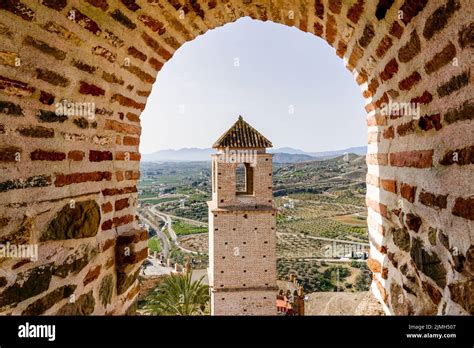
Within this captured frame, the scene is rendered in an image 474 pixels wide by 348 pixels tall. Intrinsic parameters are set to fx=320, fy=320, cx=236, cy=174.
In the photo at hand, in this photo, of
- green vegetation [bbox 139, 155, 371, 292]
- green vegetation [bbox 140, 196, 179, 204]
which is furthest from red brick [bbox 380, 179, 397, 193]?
green vegetation [bbox 140, 196, 179, 204]

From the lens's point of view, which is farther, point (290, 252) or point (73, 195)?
point (290, 252)

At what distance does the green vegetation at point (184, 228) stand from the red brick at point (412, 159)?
4175 centimetres

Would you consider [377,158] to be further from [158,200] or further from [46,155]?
[158,200]

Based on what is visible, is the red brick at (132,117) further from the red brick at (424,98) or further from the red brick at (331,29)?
the red brick at (424,98)

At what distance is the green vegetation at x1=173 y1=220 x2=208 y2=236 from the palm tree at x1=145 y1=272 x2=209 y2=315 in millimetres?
28728

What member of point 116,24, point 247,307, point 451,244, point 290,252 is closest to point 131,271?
point 116,24

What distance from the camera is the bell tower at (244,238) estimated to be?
1054cm

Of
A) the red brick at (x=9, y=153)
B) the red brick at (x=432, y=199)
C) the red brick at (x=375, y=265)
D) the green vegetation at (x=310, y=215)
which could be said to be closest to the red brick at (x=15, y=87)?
the red brick at (x=9, y=153)

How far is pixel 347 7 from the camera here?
201 cm

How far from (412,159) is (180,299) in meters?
13.2

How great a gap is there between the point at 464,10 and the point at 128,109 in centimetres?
223

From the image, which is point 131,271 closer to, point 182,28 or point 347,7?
point 182,28
